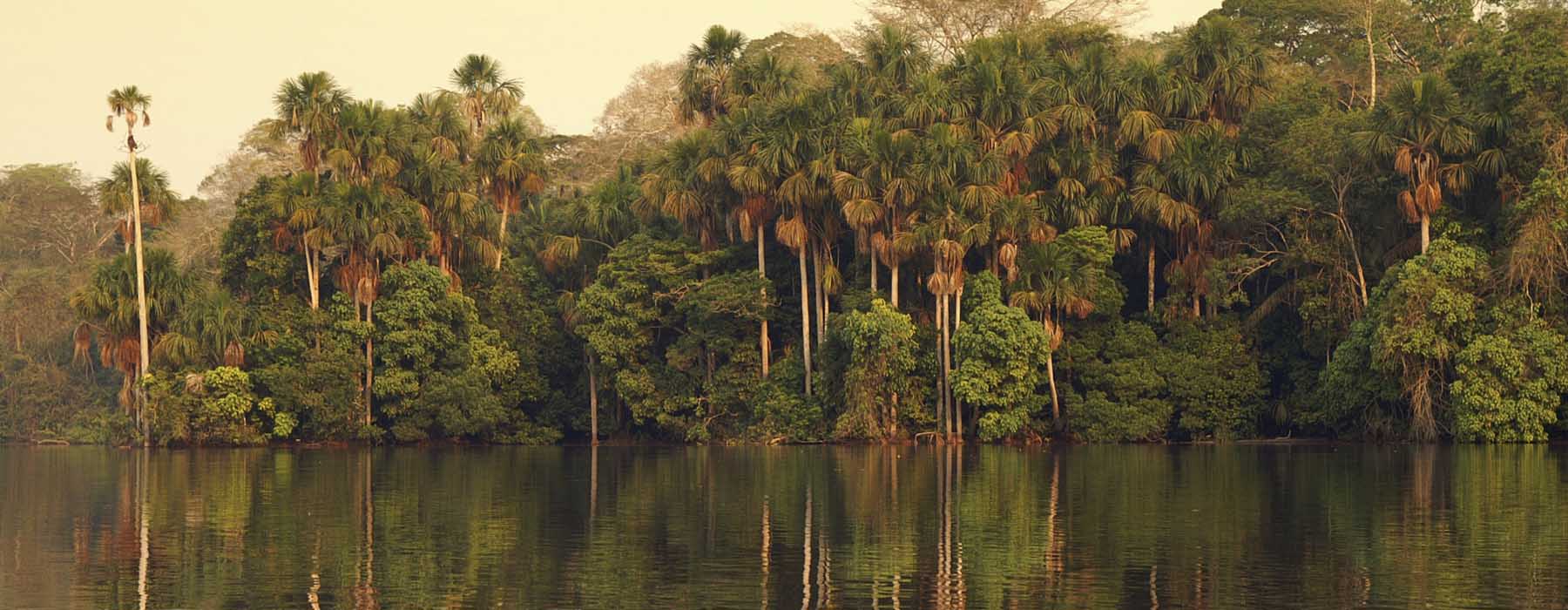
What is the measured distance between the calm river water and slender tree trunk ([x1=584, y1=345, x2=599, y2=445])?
21.0 meters

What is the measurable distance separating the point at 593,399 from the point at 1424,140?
31.2 metres

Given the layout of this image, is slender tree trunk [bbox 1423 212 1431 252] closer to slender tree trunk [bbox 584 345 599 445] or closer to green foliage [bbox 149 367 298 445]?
slender tree trunk [bbox 584 345 599 445]

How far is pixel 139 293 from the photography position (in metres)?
64.1

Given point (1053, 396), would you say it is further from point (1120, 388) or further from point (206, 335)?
point (206, 335)

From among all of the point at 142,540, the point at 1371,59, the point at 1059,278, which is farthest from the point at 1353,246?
the point at 142,540

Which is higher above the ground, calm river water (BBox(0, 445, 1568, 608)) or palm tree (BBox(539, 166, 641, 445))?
palm tree (BBox(539, 166, 641, 445))

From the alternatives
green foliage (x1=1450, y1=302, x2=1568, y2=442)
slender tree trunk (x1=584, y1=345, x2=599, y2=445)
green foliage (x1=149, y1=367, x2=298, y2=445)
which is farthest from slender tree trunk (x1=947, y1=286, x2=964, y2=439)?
green foliage (x1=149, y1=367, x2=298, y2=445)

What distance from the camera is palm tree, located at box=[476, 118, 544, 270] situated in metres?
71.9

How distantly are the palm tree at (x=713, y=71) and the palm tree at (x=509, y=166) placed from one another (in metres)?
7.68

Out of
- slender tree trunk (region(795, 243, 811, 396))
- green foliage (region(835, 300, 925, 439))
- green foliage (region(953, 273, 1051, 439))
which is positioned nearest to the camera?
green foliage (region(953, 273, 1051, 439))

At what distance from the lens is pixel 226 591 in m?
20.7

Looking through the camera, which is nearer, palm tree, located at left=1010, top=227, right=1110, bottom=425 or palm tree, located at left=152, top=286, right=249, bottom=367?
palm tree, located at left=1010, top=227, right=1110, bottom=425

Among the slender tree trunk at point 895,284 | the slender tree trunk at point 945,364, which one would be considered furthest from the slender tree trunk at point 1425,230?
the slender tree trunk at point 895,284

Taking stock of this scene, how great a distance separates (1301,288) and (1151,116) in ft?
27.4
